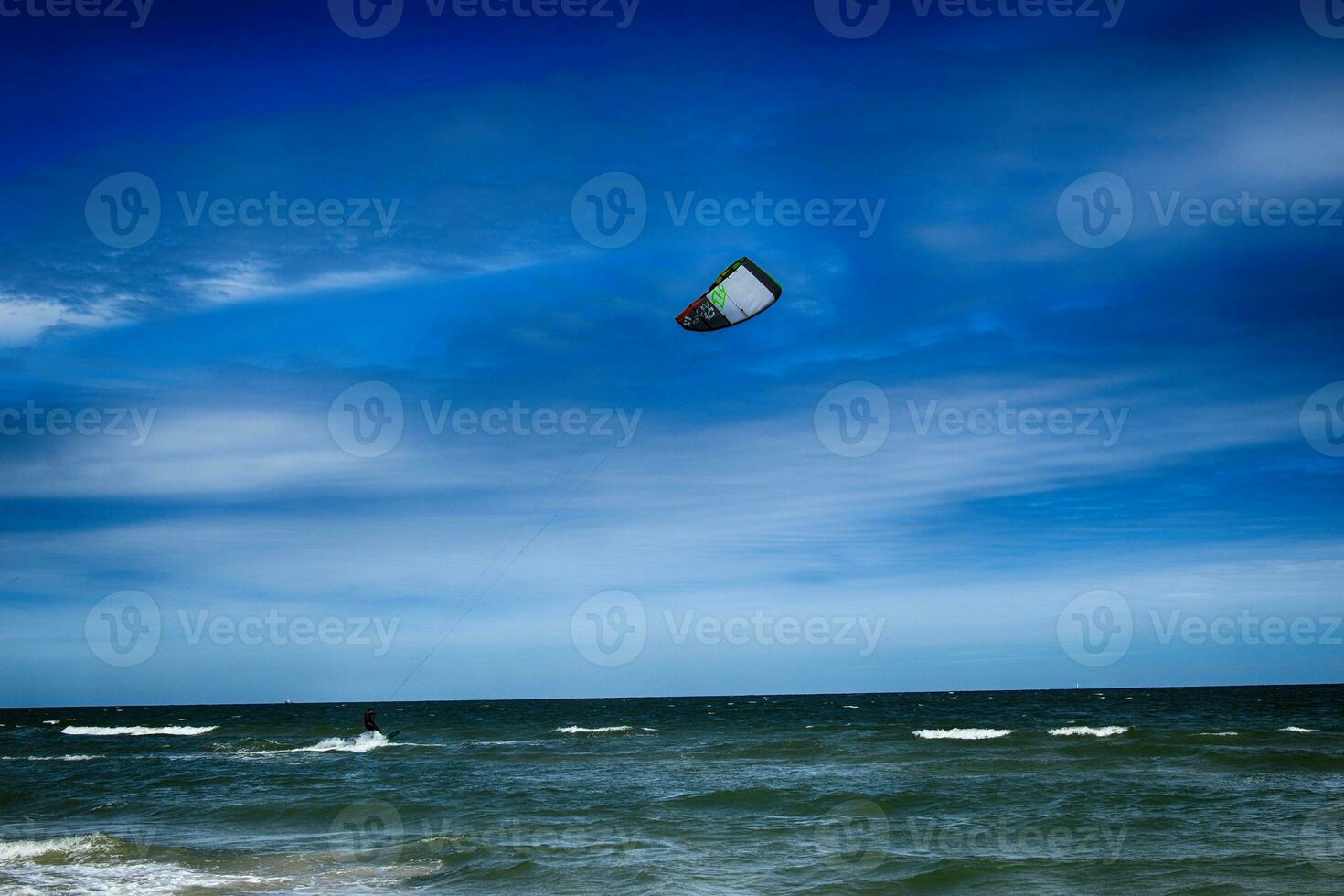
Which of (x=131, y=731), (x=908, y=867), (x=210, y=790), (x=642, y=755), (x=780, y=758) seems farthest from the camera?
(x=131, y=731)

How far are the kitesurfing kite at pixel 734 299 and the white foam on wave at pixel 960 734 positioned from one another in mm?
27262

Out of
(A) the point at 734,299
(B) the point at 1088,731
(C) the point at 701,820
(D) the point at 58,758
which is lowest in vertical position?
(D) the point at 58,758

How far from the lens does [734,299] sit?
597 inches

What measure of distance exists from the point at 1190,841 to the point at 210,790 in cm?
2022

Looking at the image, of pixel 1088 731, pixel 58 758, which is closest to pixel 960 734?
pixel 1088 731

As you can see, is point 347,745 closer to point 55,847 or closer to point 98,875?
point 55,847

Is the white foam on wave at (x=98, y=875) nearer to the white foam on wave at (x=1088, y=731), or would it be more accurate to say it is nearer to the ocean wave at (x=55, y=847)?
the ocean wave at (x=55, y=847)

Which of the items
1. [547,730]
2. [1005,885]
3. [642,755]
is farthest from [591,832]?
[547,730]

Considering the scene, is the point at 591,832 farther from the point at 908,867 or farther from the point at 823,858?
the point at 908,867

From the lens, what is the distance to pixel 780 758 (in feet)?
96.8

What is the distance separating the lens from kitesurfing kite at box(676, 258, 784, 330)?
15.0m

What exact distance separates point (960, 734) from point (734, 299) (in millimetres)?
29379

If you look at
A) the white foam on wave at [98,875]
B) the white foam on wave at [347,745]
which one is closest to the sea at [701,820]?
the white foam on wave at [98,875]

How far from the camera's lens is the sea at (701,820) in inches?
494
